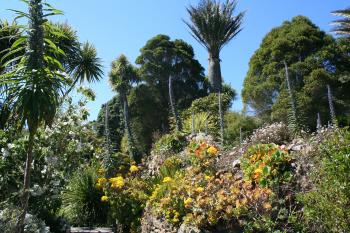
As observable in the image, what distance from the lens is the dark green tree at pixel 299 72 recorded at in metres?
16.9

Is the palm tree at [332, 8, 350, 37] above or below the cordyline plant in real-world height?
below

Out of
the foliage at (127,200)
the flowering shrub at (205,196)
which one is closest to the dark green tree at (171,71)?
the foliage at (127,200)

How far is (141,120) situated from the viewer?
23.6m

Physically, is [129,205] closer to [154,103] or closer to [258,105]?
[258,105]

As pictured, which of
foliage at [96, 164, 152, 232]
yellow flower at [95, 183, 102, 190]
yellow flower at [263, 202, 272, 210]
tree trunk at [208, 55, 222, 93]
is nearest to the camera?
yellow flower at [263, 202, 272, 210]

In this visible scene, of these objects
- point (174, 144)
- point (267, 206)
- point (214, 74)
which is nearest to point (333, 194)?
point (267, 206)

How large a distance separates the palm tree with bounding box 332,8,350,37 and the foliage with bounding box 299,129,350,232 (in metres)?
12.5

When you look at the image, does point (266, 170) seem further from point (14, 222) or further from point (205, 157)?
point (14, 222)

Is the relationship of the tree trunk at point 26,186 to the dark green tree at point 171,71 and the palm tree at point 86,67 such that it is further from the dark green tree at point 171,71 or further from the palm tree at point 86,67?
the dark green tree at point 171,71

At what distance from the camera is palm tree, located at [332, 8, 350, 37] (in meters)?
16.2

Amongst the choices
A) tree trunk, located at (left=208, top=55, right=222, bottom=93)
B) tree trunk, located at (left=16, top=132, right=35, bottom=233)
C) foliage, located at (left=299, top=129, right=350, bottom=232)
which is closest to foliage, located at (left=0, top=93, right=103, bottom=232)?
tree trunk, located at (left=16, top=132, right=35, bottom=233)

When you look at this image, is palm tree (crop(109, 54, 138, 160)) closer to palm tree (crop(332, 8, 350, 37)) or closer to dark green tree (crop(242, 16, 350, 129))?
dark green tree (crop(242, 16, 350, 129))

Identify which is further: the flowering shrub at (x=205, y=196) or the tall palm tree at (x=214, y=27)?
the tall palm tree at (x=214, y=27)

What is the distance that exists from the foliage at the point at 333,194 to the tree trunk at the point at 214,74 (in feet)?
57.6
